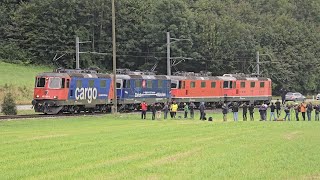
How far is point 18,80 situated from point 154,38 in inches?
1155

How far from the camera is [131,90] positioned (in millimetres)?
52594

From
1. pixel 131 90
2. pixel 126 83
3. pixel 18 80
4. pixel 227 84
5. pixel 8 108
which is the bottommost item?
pixel 8 108

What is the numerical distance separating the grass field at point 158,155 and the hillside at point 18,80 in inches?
1659

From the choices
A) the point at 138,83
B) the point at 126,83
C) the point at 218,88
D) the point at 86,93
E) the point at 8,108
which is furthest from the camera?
the point at 218,88

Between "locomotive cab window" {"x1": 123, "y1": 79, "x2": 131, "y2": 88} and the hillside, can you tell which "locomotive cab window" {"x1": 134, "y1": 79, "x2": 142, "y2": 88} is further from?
the hillside

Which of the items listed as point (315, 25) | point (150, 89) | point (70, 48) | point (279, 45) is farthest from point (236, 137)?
point (315, 25)

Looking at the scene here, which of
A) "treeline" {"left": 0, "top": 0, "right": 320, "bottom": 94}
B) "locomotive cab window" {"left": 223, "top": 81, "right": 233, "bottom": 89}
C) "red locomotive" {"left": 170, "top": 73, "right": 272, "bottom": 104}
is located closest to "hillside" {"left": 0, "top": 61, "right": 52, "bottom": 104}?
"treeline" {"left": 0, "top": 0, "right": 320, "bottom": 94}

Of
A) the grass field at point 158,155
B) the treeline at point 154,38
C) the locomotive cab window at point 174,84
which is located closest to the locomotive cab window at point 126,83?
the locomotive cab window at point 174,84

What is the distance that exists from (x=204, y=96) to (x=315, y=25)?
7860 cm

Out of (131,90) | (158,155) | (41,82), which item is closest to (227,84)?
(131,90)

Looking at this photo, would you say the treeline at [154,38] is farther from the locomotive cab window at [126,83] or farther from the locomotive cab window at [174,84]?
the locomotive cab window at [126,83]

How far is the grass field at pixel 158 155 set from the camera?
14.9 meters

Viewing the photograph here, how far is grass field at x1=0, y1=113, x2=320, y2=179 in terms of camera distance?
49.0 ft

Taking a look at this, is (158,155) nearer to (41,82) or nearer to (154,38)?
(41,82)
